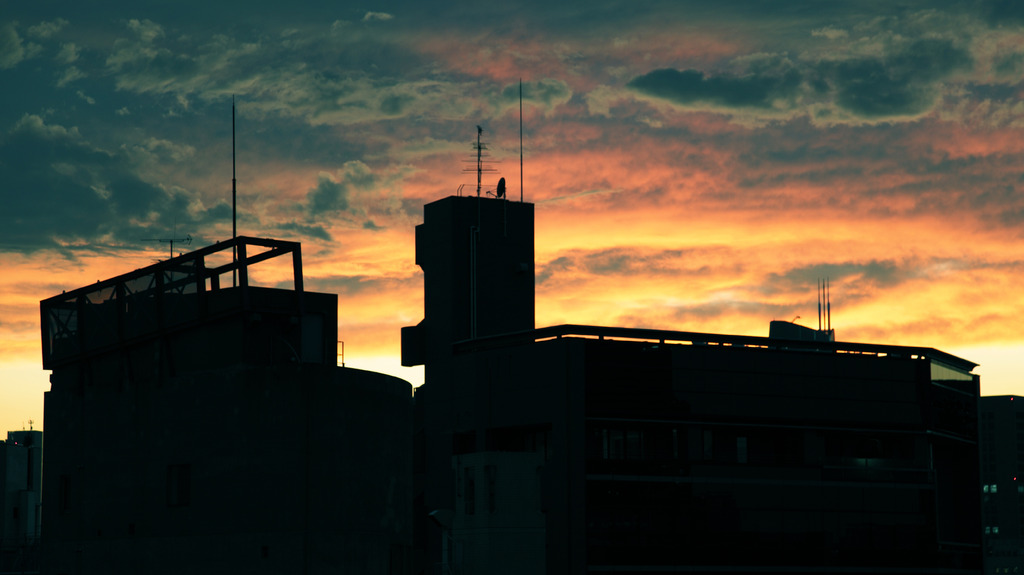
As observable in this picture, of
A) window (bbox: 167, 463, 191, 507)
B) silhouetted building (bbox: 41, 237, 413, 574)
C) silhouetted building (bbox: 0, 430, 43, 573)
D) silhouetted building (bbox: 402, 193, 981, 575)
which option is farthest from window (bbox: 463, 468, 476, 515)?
silhouetted building (bbox: 0, 430, 43, 573)

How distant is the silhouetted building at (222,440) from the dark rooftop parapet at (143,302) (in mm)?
109

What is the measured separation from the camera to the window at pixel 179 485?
65000 mm

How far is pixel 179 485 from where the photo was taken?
65375mm

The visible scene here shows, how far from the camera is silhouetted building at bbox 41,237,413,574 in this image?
63.6m

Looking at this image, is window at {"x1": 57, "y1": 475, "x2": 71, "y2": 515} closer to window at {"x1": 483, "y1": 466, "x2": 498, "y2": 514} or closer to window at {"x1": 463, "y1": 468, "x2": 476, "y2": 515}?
window at {"x1": 463, "y1": 468, "x2": 476, "y2": 515}

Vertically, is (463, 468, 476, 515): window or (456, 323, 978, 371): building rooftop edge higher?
(456, 323, 978, 371): building rooftop edge

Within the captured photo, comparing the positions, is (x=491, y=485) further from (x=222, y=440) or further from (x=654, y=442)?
(x=222, y=440)

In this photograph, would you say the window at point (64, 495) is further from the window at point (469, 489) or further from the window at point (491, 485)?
the window at point (491, 485)

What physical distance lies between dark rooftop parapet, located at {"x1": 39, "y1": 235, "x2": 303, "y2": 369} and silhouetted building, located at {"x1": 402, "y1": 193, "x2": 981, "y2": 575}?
35130 millimetres

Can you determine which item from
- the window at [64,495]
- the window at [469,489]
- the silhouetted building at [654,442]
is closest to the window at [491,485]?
the silhouetted building at [654,442]

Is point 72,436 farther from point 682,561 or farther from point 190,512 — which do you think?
point 682,561

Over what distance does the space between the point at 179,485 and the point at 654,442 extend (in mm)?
47078

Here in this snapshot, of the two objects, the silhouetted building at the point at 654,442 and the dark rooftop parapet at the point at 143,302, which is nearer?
the dark rooftop parapet at the point at 143,302

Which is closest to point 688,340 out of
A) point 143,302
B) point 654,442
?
point 654,442
